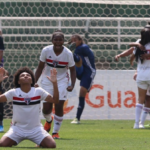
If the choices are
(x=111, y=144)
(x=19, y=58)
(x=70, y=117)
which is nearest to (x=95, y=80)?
(x=70, y=117)

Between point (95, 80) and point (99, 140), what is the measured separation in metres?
5.20

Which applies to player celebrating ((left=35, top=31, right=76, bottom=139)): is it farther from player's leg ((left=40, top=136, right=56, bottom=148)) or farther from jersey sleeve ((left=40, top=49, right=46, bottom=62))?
player's leg ((left=40, top=136, right=56, bottom=148))

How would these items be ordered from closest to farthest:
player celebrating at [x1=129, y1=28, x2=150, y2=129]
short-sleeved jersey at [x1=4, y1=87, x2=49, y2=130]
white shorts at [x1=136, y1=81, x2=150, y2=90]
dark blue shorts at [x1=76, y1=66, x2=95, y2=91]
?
short-sleeved jersey at [x1=4, y1=87, x2=49, y2=130]
player celebrating at [x1=129, y1=28, x2=150, y2=129]
white shorts at [x1=136, y1=81, x2=150, y2=90]
dark blue shorts at [x1=76, y1=66, x2=95, y2=91]

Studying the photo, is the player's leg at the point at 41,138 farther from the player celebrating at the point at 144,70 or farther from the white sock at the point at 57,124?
the player celebrating at the point at 144,70

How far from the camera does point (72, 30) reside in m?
15.2

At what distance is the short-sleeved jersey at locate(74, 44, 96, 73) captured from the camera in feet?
34.8

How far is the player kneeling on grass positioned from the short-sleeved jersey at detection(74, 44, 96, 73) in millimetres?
4777

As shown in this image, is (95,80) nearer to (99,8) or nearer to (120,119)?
(120,119)

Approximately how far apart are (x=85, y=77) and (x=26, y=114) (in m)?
4.99

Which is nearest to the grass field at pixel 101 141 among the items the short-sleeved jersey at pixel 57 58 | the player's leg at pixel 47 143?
the player's leg at pixel 47 143

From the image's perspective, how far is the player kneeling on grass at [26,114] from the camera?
19.0ft

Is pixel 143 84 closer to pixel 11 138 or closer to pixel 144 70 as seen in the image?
pixel 144 70

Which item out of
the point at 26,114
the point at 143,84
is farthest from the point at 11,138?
the point at 143,84

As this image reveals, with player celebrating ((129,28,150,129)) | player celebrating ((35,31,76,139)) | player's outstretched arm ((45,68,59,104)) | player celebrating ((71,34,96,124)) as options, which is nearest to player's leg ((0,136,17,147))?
player's outstretched arm ((45,68,59,104))
